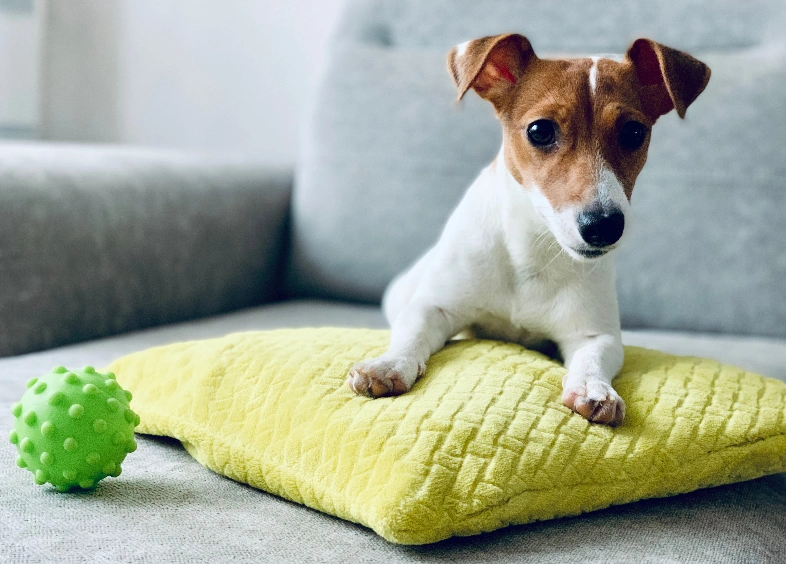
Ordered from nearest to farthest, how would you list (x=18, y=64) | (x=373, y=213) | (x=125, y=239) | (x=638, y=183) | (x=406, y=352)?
(x=406, y=352) → (x=125, y=239) → (x=638, y=183) → (x=373, y=213) → (x=18, y=64)

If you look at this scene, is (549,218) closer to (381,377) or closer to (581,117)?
(581,117)

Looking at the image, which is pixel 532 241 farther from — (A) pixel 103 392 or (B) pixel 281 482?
(A) pixel 103 392

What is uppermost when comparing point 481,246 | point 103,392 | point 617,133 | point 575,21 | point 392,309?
point 575,21

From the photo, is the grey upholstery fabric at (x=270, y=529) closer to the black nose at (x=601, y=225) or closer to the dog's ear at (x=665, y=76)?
the black nose at (x=601, y=225)

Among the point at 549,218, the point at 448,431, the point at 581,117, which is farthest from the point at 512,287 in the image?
the point at 448,431

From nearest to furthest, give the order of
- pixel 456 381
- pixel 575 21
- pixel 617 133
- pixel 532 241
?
pixel 456 381, pixel 617 133, pixel 532 241, pixel 575 21

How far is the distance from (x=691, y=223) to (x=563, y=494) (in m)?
1.12

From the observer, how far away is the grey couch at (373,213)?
5.21 ft

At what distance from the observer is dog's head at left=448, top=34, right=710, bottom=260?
1.13m

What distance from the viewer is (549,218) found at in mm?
1192

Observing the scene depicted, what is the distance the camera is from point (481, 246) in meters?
1.36

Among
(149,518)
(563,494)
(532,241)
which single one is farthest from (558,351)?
(149,518)

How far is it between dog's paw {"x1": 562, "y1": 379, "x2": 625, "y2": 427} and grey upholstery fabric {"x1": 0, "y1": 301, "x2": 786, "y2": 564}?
4.4 inches

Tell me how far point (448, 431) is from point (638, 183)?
1.19 m
